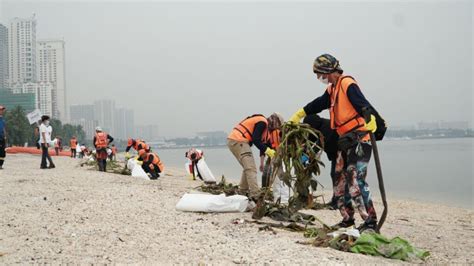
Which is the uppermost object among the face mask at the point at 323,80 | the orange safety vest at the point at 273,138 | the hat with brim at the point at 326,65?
the hat with brim at the point at 326,65

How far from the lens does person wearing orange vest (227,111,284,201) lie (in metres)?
6.18

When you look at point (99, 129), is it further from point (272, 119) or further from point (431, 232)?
point (431, 232)

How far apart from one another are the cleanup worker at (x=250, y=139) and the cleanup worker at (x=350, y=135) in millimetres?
1611

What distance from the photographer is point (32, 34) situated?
88.8m

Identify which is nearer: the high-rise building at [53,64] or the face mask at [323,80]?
the face mask at [323,80]

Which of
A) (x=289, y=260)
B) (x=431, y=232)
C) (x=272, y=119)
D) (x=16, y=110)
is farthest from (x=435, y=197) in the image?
(x=16, y=110)

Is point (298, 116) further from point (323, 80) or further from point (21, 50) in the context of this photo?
point (21, 50)

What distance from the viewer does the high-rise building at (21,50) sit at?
85.7m

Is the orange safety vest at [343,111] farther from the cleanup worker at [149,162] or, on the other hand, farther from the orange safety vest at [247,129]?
the cleanup worker at [149,162]

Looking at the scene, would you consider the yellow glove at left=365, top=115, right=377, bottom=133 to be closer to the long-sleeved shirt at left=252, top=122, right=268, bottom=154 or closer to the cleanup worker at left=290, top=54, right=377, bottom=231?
the cleanup worker at left=290, top=54, right=377, bottom=231

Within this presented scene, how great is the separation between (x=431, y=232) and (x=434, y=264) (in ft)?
8.78

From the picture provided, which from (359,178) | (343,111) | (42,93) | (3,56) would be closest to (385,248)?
(359,178)

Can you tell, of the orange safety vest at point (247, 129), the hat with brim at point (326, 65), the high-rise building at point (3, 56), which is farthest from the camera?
the high-rise building at point (3, 56)

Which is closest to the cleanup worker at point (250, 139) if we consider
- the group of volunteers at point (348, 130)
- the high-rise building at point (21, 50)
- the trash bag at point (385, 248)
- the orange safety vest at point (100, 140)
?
the group of volunteers at point (348, 130)
